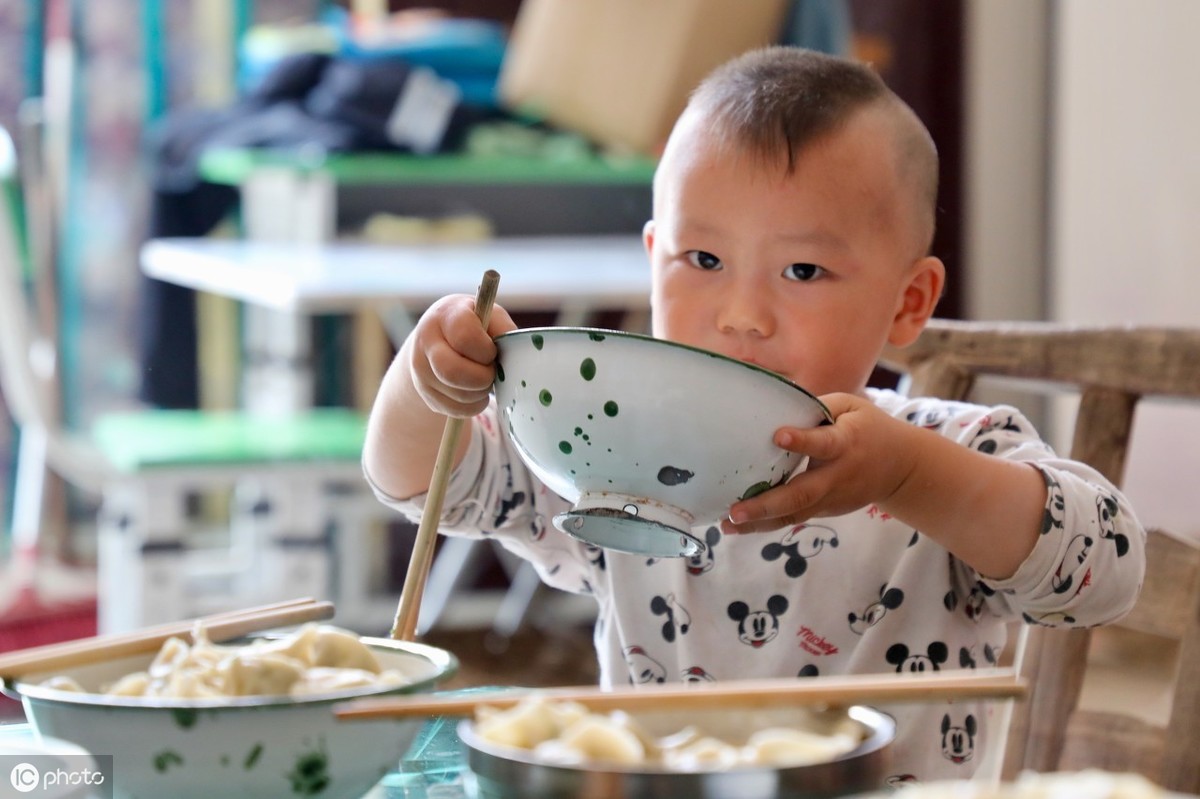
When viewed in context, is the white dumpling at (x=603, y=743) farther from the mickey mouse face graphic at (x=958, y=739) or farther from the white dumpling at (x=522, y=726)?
the mickey mouse face graphic at (x=958, y=739)

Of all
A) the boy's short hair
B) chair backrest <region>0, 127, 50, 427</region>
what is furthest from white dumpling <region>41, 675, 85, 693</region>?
chair backrest <region>0, 127, 50, 427</region>

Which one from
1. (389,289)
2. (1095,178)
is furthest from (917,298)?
(1095,178)

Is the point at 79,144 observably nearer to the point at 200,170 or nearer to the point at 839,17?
the point at 200,170

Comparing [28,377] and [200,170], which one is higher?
[200,170]

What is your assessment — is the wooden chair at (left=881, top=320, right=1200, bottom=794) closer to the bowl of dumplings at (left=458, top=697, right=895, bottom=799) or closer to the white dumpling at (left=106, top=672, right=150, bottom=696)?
the bowl of dumplings at (left=458, top=697, right=895, bottom=799)

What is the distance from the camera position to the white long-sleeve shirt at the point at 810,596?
1.04m

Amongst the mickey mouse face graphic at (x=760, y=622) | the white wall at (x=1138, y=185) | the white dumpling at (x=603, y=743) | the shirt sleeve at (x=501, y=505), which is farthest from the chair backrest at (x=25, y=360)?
the white dumpling at (x=603, y=743)

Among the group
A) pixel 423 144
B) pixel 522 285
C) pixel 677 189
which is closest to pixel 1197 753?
pixel 677 189

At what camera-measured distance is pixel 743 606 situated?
1075 mm

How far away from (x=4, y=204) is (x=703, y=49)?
1465mm

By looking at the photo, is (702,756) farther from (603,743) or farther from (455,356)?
Answer: (455,356)

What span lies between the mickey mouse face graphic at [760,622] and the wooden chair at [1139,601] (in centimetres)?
16

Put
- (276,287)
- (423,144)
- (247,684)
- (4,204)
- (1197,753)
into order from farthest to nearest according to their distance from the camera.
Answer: (423,144)
(4,204)
(276,287)
(1197,753)
(247,684)

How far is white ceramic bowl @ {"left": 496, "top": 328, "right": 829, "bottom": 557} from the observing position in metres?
0.63
